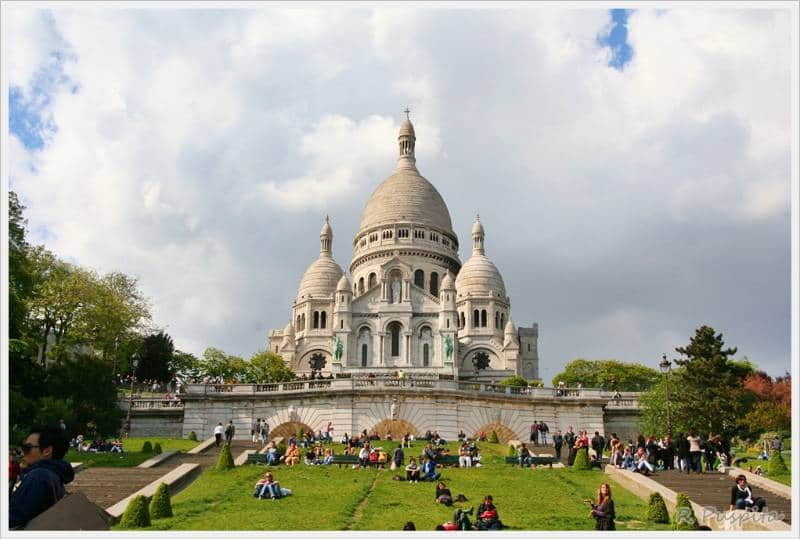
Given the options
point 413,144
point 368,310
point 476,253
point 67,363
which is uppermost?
Answer: point 413,144

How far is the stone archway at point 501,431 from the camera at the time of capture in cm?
4091

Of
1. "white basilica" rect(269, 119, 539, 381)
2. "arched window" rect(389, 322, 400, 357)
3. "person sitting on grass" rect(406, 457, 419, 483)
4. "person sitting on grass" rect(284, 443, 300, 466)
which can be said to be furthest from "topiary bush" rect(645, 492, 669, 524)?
"arched window" rect(389, 322, 400, 357)

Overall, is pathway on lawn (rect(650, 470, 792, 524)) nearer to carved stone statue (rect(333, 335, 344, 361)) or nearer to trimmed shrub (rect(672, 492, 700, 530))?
trimmed shrub (rect(672, 492, 700, 530))

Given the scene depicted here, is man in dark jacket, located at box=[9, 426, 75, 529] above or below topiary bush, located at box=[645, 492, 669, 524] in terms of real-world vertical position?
above

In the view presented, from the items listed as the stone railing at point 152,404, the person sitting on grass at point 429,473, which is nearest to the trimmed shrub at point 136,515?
the person sitting on grass at point 429,473

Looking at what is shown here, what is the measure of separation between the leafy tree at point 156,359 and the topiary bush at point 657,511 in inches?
2160

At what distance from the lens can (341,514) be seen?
714 inches

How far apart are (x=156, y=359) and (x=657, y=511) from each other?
189 feet

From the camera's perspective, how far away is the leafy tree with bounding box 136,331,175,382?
68.5 m

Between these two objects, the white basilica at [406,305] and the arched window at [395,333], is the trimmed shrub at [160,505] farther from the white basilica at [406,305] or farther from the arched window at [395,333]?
the arched window at [395,333]

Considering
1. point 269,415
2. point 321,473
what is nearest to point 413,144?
point 269,415

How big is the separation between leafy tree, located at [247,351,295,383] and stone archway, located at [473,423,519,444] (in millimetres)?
28069

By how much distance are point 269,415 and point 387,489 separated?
20.3 m

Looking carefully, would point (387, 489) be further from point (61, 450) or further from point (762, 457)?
point (762, 457)
